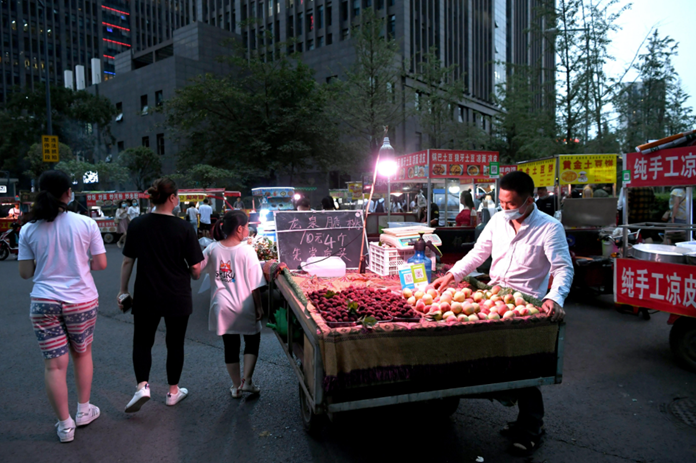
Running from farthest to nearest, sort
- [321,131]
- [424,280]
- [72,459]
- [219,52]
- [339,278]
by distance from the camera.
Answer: [219,52] → [321,131] → [339,278] → [424,280] → [72,459]

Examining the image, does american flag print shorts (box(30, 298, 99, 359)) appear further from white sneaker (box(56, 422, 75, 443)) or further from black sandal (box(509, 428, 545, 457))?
black sandal (box(509, 428, 545, 457))

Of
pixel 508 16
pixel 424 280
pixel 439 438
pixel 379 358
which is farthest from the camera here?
pixel 508 16

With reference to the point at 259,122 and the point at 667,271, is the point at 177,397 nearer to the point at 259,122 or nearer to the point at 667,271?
the point at 667,271

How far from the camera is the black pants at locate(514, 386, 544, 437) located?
9.97ft

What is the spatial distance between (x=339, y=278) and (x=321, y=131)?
27071 mm

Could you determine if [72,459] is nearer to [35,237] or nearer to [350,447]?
[35,237]

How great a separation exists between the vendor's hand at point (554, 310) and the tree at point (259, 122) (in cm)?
2709

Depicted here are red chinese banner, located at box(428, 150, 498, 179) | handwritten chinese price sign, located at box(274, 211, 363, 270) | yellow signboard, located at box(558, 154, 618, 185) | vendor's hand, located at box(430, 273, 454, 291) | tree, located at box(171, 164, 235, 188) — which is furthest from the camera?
tree, located at box(171, 164, 235, 188)

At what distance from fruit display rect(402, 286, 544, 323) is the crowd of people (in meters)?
1.60

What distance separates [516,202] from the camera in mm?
3209

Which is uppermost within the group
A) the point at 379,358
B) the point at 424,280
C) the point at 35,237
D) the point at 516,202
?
the point at 516,202

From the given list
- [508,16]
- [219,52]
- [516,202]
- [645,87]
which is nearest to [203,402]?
[516,202]

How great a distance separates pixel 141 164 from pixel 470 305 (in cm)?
4538

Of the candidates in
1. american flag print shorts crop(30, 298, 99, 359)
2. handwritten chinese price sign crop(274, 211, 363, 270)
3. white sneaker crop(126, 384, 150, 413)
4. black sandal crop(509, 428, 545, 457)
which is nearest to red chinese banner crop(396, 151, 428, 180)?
handwritten chinese price sign crop(274, 211, 363, 270)
